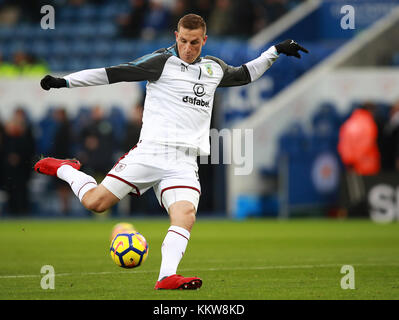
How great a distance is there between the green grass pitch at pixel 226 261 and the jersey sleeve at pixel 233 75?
1.69m

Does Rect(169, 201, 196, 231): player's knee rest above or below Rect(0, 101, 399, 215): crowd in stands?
below

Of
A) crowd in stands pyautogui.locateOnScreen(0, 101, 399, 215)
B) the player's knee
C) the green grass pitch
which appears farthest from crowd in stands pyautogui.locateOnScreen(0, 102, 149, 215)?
the player's knee

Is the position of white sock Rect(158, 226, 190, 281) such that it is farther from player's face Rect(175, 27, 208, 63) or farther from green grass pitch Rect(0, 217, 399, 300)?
player's face Rect(175, 27, 208, 63)

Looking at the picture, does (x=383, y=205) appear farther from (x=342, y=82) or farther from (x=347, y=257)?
(x=347, y=257)

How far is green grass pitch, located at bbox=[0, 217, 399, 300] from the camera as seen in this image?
264 inches

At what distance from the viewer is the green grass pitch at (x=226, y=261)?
22.0 feet

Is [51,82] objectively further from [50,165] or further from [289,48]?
[289,48]

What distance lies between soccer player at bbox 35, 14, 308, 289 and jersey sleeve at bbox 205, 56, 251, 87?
24 cm

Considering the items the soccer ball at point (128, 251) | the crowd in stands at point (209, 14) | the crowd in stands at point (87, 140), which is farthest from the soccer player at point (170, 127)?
the crowd in stands at point (209, 14)

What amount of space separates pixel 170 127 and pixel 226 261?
2899 mm

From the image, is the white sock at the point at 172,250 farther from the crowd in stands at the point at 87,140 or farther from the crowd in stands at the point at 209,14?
the crowd in stands at the point at 209,14

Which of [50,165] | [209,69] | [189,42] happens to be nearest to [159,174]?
[209,69]

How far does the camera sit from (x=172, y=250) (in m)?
6.86

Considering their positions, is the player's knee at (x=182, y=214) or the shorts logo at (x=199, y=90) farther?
the shorts logo at (x=199, y=90)
